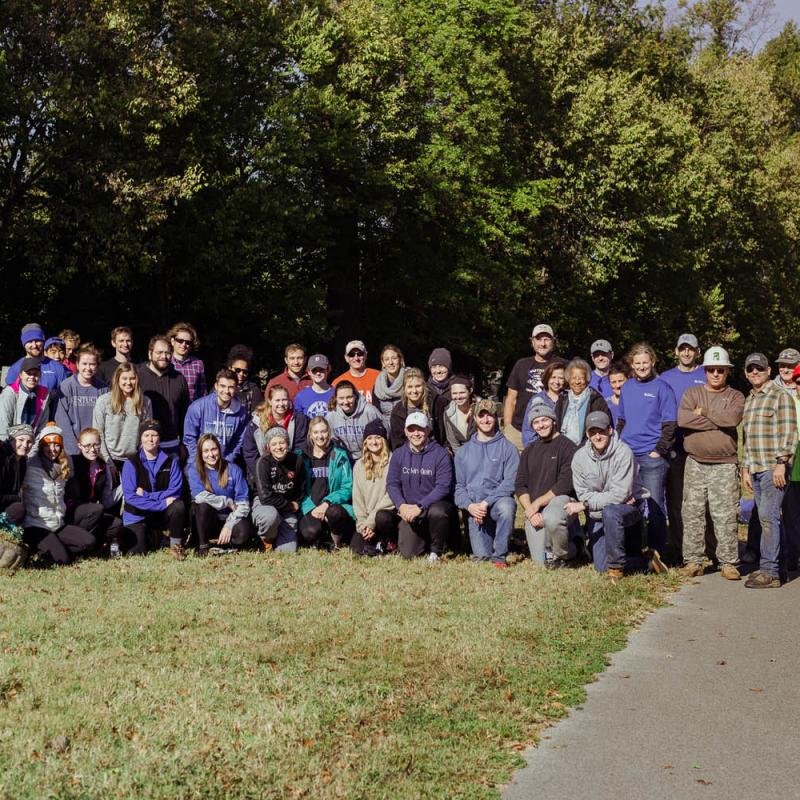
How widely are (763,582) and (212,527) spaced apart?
5.80 meters

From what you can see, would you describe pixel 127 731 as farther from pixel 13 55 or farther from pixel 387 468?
pixel 13 55

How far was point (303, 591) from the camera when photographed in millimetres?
9781

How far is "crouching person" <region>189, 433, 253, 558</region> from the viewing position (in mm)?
11812

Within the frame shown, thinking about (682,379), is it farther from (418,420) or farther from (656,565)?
(418,420)

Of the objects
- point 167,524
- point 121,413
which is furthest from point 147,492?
point 121,413

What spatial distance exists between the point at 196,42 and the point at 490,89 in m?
8.90

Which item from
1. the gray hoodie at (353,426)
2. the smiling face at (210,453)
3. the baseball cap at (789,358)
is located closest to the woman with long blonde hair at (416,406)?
the gray hoodie at (353,426)

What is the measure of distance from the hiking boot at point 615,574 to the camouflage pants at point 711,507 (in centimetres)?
98

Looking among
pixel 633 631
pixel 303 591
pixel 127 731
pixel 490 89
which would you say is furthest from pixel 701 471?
pixel 490 89

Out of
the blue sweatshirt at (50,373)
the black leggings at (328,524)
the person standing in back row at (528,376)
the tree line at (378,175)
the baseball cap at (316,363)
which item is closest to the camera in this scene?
the black leggings at (328,524)

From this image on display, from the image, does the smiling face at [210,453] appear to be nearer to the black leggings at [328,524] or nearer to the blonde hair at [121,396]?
the blonde hair at [121,396]

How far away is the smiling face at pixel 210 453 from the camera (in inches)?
468

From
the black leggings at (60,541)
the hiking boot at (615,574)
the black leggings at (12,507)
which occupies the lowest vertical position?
the hiking boot at (615,574)

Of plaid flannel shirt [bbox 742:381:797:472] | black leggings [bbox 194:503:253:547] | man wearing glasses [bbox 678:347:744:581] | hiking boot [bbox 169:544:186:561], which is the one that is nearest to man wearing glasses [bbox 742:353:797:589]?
plaid flannel shirt [bbox 742:381:797:472]
